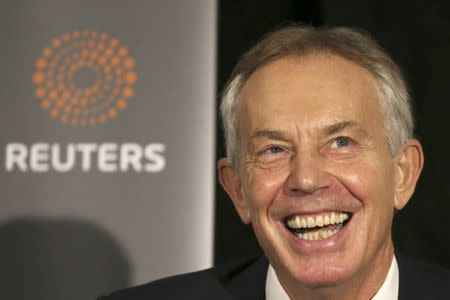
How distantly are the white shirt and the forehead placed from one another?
40 centimetres

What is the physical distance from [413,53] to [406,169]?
123cm

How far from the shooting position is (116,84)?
2.99 metres

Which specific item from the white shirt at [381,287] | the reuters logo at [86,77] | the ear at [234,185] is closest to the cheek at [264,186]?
the ear at [234,185]

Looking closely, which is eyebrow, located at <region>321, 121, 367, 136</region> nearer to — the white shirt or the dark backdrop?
the white shirt

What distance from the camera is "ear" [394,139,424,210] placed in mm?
2223

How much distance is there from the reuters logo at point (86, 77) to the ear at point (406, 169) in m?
1.07

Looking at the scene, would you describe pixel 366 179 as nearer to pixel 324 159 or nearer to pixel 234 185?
pixel 324 159

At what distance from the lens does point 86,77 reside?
2994mm

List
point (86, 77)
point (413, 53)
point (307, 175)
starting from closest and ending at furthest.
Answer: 1. point (307, 175)
2. point (86, 77)
3. point (413, 53)

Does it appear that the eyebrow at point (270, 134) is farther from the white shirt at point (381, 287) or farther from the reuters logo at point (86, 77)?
the reuters logo at point (86, 77)

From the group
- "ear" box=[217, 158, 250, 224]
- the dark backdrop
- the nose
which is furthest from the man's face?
the dark backdrop

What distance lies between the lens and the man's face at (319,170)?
6.82ft

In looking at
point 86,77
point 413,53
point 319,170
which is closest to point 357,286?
point 319,170

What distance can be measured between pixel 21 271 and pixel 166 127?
2.19ft
